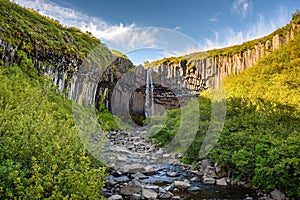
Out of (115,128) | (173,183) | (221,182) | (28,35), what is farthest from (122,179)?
(115,128)

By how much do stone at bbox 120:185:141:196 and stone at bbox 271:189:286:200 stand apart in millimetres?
3814

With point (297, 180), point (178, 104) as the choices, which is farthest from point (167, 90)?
point (297, 180)

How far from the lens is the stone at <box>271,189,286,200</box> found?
271 inches

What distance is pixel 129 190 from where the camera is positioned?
728 centimetres

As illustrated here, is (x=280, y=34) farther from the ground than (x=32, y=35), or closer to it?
farther from the ground

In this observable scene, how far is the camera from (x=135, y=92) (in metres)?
38.4

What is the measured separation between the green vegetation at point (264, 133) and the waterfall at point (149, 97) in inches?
773

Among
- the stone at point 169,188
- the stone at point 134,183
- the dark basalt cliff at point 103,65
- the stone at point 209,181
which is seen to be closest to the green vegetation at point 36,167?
the stone at point 134,183

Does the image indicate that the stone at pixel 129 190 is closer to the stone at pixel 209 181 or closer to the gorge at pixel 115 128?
the gorge at pixel 115 128

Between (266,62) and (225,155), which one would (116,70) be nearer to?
(266,62)

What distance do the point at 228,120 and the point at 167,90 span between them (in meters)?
27.2

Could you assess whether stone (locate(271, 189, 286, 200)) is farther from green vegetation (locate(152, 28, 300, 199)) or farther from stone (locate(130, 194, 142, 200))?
stone (locate(130, 194, 142, 200))

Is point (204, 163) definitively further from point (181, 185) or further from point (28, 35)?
point (28, 35)

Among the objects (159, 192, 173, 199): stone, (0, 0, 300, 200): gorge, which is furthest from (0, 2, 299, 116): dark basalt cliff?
(159, 192, 173, 199): stone
